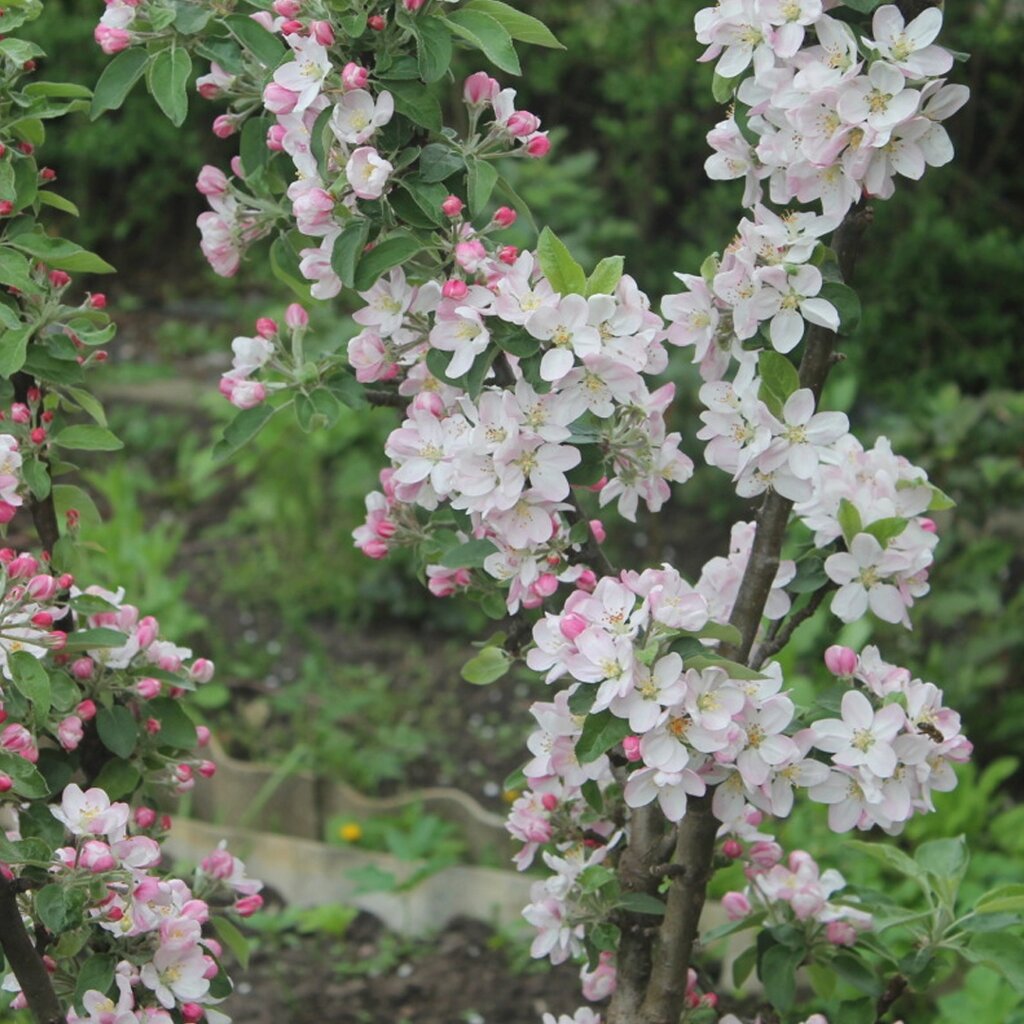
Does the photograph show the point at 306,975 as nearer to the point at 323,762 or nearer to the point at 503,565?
the point at 323,762

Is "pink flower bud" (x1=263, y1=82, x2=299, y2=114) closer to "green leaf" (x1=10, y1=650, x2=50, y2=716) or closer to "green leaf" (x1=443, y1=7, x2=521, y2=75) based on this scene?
"green leaf" (x1=443, y1=7, x2=521, y2=75)

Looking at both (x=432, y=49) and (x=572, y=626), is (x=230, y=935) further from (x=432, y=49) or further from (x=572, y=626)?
(x=432, y=49)

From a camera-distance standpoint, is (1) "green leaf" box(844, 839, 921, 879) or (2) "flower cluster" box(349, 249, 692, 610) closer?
(2) "flower cluster" box(349, 249, 692, 610)

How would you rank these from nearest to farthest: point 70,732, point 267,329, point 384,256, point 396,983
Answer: point 384,256 < point 70,732 < point 267,329 < point 396,983

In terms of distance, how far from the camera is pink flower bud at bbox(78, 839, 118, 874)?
5.10ft

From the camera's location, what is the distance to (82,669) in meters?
1.77

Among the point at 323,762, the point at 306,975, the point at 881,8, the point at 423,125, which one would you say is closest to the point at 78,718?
the point at 423,125

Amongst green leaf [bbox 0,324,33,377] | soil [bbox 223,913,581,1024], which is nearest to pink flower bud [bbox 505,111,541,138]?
green leaf [bbox 0,324,33,377]

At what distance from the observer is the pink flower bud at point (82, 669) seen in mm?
1771

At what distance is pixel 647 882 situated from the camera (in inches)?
73.2

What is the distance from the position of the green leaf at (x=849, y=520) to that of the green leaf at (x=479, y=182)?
53 centimetres

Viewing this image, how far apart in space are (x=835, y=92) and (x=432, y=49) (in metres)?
0.40

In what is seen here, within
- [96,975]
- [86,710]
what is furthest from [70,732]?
[96,975]

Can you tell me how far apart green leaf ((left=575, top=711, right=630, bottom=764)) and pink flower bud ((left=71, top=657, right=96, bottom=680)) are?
2.03 ft
